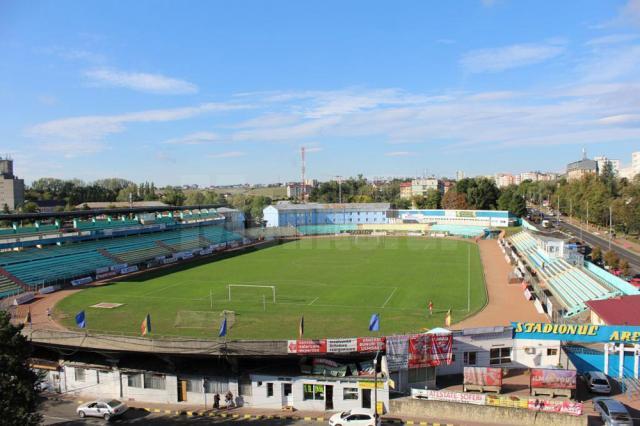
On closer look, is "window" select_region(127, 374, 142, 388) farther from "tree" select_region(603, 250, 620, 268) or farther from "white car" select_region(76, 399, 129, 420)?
"tree" select_region(603, 250, 620, 268)

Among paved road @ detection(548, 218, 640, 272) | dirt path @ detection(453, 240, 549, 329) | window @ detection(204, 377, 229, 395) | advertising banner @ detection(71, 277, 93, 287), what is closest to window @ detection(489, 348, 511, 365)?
dirt path @ detection(453, 240, 549, 329)

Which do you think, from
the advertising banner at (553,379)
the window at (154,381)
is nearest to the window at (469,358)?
the advertising banner at (553,379)

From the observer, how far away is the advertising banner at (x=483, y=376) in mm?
19094

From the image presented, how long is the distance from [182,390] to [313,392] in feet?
18.9

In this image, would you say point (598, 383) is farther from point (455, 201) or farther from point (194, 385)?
point (455, 201)

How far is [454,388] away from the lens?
19859 millimetres

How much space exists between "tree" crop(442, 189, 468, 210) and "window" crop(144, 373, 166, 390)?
293 feet

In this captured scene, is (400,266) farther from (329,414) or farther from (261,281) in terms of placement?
(329,414)

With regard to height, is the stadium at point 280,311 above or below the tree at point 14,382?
below

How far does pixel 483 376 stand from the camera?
62.9ft

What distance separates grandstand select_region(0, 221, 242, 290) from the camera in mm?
39469

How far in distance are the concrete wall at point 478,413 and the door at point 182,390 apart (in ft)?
28.7

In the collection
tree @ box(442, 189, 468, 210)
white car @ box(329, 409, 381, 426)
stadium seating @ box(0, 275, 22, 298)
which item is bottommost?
white car @ box(329, 409, 381, 426)

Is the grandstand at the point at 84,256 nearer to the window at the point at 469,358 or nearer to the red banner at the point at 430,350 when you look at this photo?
the red banner at the point at 430,350
